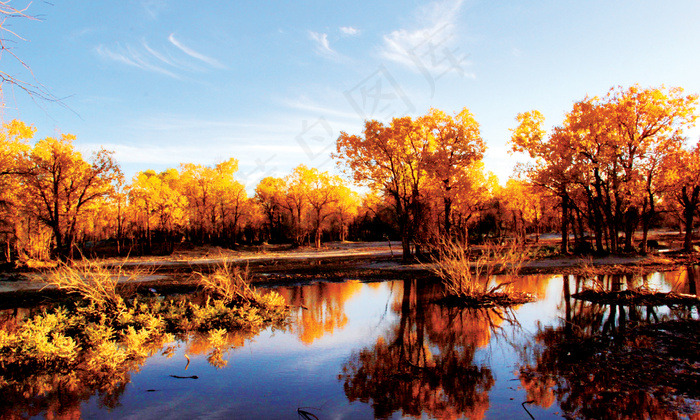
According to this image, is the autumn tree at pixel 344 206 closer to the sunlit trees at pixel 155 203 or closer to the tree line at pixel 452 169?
the sunlit trees at pixel 155 203

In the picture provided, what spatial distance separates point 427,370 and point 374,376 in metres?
0.92

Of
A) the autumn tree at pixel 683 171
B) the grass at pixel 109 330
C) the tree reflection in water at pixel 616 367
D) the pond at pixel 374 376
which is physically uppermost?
the autumn tree at pixel 683 171

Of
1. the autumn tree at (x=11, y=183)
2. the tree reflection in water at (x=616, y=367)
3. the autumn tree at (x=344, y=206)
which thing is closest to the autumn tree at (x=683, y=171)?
the tree reflection in water at (x=616, y=367)

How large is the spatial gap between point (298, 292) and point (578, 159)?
21.8 m

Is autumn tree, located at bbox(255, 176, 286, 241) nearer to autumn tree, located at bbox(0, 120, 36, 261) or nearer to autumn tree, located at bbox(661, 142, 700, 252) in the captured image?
autumn tree, located at bbox(0, 120, 36, 261)

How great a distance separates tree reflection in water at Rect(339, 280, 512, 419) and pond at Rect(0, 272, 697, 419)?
0.03m

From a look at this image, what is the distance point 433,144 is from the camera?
28906 millimetres

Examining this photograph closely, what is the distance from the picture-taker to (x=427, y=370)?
738 cm


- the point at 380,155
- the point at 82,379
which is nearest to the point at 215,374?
the point at 82,379

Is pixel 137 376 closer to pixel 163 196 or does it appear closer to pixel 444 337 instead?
pixel 444 337

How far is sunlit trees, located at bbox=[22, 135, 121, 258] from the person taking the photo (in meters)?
30.6

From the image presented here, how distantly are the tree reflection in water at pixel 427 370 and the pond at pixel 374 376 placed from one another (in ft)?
0.09

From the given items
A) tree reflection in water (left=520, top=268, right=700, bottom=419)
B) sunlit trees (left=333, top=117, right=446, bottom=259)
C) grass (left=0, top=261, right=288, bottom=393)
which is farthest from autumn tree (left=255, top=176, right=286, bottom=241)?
tree reflection in water (left=520, top=268, right=700, bottom=419)

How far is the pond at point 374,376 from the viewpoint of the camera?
5938 mm
